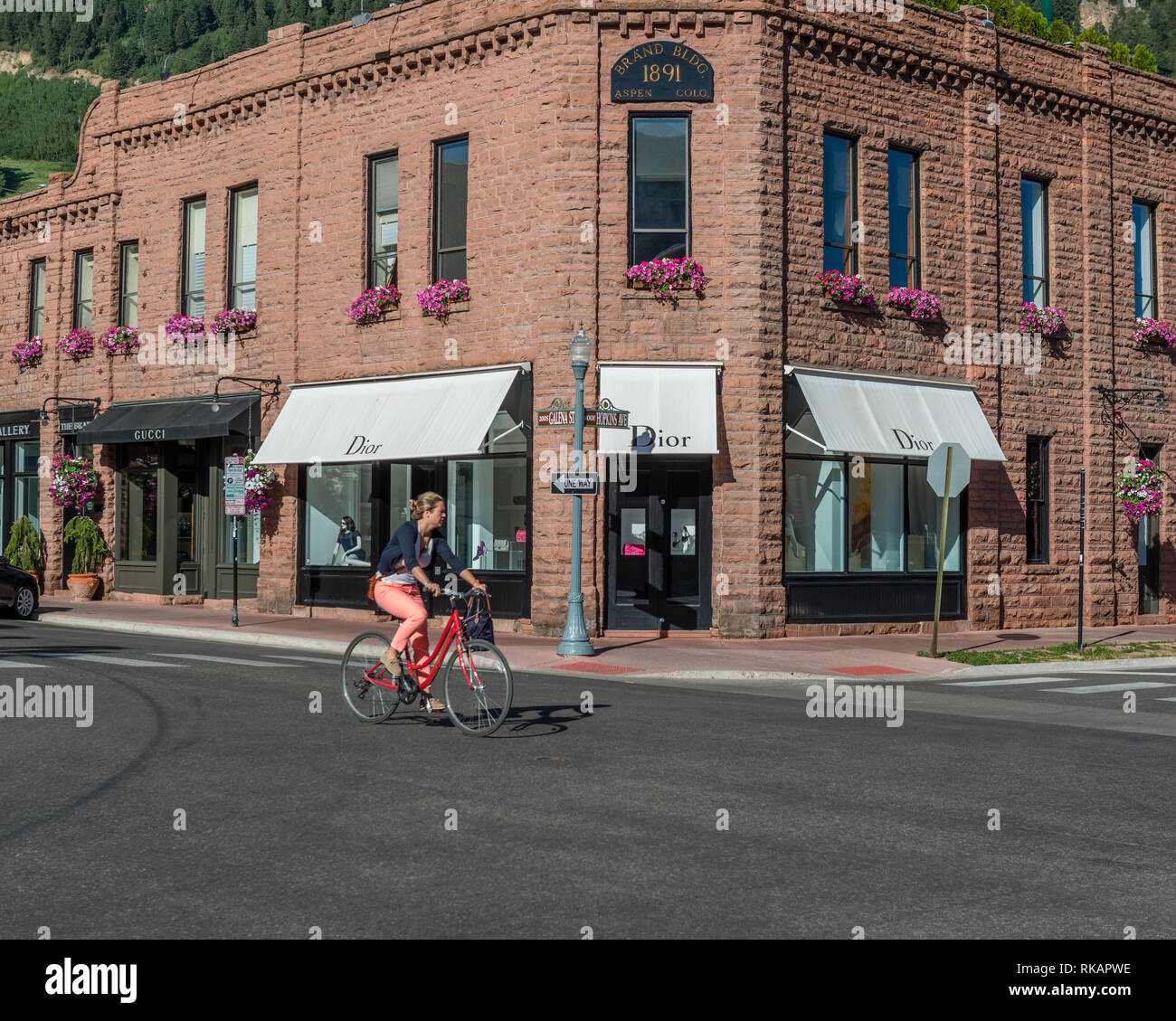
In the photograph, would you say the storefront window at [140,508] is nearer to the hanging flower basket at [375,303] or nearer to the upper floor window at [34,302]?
the upper floor window at [34,302]

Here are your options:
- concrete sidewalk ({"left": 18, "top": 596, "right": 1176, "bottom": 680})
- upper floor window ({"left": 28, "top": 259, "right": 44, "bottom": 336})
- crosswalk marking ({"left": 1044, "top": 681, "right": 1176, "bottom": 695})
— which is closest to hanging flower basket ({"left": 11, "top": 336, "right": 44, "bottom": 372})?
upper floor window ({"left": 28, "top": 259, "right": 44, "bottom": 336})

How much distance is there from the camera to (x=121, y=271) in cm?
2945

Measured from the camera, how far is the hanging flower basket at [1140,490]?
84.9 feet

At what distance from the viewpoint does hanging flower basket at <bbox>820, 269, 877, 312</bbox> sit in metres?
22.0

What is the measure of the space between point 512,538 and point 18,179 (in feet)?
398

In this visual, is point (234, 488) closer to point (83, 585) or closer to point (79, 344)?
point (83, 585)

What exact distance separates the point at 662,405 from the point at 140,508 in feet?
44.7

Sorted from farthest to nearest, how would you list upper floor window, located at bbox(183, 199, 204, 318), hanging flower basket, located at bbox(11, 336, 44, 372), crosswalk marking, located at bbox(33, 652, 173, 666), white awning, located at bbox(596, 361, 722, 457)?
hanging flower basket, located at bbox(11, 336, 44, 372) → upper floor window, located at bbox(183, 199, 204, 318) → white awning, located at bbox(596, 361, 722, 457) → crosswalk marking, located at bbox(33, 652, 173, 666)

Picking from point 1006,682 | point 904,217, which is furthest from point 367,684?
point 904,217

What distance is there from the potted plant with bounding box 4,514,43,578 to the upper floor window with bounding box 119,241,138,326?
17.9ft

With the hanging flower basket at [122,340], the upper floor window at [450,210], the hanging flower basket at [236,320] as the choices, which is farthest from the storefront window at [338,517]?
the hanging flower basket at [122,340]

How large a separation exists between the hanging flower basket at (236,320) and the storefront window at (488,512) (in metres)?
5.76

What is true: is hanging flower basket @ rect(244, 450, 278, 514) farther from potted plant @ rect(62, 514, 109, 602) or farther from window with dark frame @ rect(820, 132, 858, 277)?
window with dark frame @ rect(820, 132, 858, 277)
